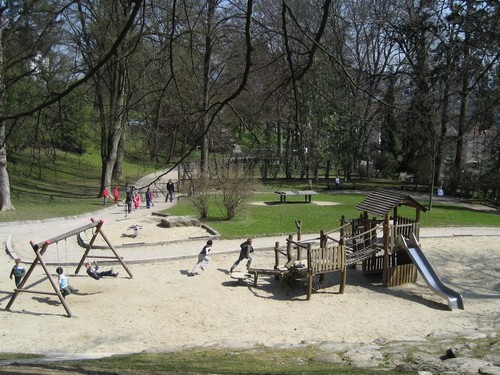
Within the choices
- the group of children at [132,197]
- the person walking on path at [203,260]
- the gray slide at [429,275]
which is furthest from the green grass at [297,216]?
the gray slide at [429,275]

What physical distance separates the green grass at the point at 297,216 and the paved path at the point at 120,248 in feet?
3.79

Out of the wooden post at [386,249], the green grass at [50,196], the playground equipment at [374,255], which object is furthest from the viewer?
the green grass at [50,196]

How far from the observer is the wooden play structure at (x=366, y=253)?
562 inches

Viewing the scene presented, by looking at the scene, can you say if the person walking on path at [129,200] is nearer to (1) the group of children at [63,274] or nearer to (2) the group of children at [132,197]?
(2) the group of children at [132,197]

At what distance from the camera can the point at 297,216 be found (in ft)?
85.1

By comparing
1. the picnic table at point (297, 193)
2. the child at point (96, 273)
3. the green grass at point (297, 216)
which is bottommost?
the child at point (96, 273)

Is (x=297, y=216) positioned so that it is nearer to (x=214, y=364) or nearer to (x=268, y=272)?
(x=268, y=272)

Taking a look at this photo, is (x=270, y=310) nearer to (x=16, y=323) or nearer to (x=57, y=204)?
(x=16, y=323)

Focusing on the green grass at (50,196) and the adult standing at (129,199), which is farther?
the adult standing at (129,199)

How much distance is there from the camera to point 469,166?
40750 mm

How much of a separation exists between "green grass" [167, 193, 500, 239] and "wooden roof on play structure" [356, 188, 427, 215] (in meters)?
6.03

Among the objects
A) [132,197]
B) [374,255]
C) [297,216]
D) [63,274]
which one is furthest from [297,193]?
[63,274]

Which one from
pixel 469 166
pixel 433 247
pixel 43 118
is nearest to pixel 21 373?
pixel 43 118

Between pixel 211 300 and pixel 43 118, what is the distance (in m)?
8.35
